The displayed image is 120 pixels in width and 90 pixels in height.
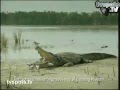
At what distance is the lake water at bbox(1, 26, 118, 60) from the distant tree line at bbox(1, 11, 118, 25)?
39 millimetres

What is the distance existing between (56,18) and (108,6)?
40 cm

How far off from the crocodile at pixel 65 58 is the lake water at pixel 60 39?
3 centimetres

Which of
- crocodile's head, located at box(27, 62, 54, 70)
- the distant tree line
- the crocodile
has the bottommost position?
crocodile's head, located at box(27, 62, 54, 70)

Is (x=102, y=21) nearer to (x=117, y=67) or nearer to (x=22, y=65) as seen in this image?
(x=117, y=67)

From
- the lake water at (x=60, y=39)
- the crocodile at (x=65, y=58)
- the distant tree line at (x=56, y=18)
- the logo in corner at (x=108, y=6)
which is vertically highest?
the logo in corner at (x=108, y=6)

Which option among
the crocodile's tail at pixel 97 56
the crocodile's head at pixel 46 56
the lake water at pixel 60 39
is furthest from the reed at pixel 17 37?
the crocodile's tail at pixel 97 56

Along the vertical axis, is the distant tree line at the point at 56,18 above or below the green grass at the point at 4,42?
above

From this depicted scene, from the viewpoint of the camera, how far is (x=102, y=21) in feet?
12.3

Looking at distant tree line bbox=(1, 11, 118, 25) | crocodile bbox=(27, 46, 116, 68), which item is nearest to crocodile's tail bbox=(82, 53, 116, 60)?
crocodile bbox=(27, 46, 116, 68)

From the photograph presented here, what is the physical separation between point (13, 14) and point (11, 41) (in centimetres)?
20

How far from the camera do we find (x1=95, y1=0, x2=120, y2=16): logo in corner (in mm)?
3699

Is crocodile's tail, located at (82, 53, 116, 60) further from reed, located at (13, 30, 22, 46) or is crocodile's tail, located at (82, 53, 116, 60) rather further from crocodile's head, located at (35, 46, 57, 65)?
reed, located at (13, 30, 22, 46)

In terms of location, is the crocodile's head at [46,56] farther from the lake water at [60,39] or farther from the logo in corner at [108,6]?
the logo in corner at [108,6]

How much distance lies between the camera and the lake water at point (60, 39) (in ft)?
12.2
